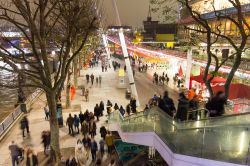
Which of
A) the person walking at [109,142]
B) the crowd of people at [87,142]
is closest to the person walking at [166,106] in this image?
the crowd of people at [87,142]

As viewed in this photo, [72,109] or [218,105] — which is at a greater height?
[218,105]

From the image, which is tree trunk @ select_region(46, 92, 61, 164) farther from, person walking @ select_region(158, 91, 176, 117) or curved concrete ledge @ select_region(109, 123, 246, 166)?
person walking @ select_region(158, 91, 176, 117)

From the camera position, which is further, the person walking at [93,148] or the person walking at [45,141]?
the person walking at [45,141]

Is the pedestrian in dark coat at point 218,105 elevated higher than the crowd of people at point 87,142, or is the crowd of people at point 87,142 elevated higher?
the pedestrian in dark coat at point 218,105

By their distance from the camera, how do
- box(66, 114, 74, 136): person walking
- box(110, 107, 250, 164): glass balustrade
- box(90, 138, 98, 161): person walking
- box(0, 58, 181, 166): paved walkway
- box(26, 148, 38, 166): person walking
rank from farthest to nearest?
1. box(66, 114, 74, 136): person walking
2. box(0, 58, 181, 166): paved walkway
3. box(90, 138, 98, 161): person walking
4. box(26, 148, 38, 166): person walking
5. box(110, 107, 250, 164): glass balustrade

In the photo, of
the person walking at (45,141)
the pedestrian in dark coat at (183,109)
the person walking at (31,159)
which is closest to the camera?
the pedestrian in dark coat at (183,109)

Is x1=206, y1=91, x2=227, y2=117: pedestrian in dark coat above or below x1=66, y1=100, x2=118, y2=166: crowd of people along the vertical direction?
above

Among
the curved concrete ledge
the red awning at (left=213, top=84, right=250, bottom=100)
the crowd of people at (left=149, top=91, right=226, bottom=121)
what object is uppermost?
the crowd of people at (left=149, top=91, right=226, bottom=121)

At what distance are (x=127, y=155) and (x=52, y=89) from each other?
4.32 meters

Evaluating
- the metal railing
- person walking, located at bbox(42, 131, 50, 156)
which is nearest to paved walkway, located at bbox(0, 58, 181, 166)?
the metal railing

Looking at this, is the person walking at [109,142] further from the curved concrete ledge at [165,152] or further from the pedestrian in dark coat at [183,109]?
the pedestrian in dark coat at [183,109]

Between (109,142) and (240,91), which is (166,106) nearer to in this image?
(109,142)

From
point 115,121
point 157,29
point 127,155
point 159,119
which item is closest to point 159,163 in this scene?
point 127,155

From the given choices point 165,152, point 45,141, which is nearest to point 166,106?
point 165,152
